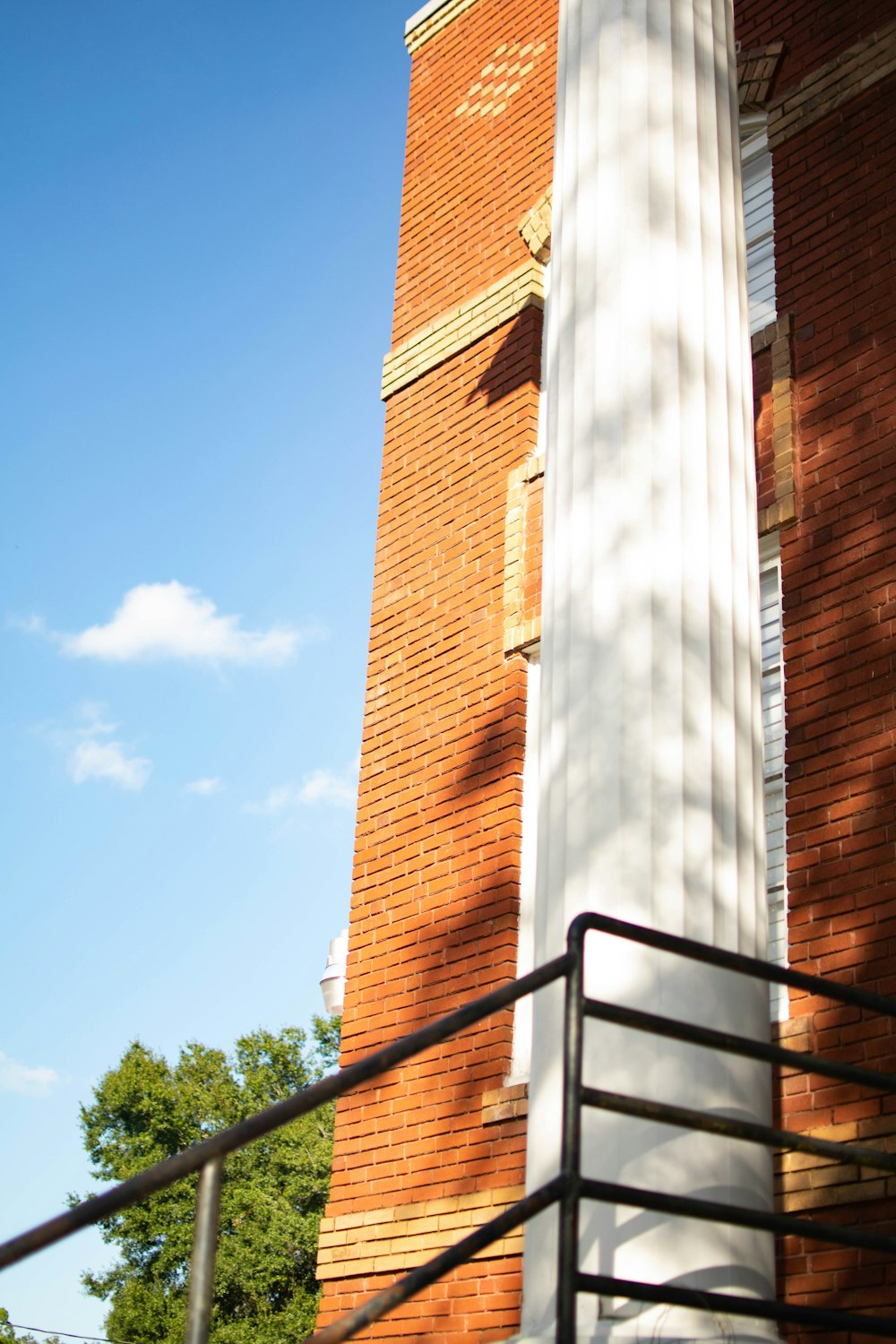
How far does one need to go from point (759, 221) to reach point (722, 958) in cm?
610

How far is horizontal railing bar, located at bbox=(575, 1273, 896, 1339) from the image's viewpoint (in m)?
3.16

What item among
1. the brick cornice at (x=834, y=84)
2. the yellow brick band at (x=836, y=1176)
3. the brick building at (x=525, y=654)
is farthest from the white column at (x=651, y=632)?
→ the brick cornice at (x=834, y=84)

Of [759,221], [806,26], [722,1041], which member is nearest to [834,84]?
[806,26]

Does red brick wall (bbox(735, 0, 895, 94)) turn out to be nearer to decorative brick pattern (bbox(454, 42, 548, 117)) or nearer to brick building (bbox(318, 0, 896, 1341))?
brick building (bbox(318, 0, 896, 1341))

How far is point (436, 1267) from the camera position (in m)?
3.05

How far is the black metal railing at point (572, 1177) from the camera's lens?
2932mm

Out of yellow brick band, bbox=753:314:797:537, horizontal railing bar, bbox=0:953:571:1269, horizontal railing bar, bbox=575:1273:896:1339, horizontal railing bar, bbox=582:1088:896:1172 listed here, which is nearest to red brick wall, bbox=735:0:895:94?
yellow brick band, bbox=753:314:797:537

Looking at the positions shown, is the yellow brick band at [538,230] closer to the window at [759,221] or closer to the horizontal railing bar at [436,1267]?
the window at [759,221]

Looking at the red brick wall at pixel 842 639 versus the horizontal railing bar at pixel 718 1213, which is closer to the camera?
the horizontal railing bar at pixel 718 1213

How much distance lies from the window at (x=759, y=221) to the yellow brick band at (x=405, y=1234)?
481 cm

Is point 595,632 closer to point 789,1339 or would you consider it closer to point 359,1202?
point 789,1339

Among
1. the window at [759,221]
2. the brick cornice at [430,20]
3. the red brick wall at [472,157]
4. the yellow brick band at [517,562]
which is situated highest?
the brick cornice at [430,20]

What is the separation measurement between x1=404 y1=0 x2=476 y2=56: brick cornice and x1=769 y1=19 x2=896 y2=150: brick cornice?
420cm

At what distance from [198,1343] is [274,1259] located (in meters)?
40.9
